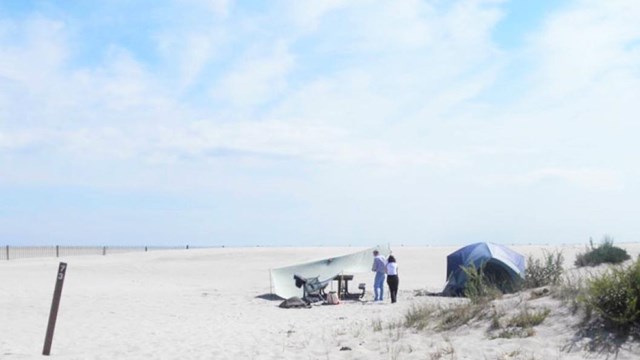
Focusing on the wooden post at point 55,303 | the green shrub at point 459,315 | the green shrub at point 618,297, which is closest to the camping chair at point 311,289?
the green shrub at point 459,315

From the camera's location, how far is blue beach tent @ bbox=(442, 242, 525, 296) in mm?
19281

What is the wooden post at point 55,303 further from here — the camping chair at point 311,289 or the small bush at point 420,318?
the camping chair at point 311,289

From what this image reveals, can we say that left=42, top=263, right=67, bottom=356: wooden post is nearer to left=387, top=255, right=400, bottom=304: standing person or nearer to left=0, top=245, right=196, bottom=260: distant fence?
left=387, top=255, right=400, bottom=304: standing person

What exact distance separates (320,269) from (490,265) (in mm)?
5497

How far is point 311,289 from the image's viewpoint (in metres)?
19.8

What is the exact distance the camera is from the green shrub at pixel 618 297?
914cm

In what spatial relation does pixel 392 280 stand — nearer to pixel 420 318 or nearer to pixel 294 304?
pixel 294 304

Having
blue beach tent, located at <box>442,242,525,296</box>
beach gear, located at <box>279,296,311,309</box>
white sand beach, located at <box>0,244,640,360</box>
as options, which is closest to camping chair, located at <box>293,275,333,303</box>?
beach gear, located at <box>279,296,311,309</box>

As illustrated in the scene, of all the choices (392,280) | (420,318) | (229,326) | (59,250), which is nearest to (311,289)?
(392,280)

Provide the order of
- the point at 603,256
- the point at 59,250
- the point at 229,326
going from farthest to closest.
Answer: the point at 59,250
the point at 603,256
the point at 229,326

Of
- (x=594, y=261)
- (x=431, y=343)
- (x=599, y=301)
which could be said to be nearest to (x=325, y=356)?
(x=431, y=343)

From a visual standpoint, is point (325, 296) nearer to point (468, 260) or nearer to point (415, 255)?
point (468, 260)

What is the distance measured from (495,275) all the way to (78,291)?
43.5ft

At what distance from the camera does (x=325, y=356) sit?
10.2m
